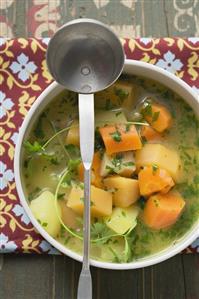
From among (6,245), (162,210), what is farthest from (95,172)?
(6,245)

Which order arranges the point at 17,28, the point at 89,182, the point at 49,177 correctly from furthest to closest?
1. the point at 17,28
2. the point at 49,177
3. the point at 89,182

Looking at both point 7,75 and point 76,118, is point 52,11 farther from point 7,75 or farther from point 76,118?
point 76,118

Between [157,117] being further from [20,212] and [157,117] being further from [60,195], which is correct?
[20,212]

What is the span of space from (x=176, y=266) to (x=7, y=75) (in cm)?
58

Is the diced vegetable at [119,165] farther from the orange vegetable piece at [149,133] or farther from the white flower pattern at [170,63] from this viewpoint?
the white flower pattern at [170,63]

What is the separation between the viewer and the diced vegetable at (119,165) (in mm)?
1241

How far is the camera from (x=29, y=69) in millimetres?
1371

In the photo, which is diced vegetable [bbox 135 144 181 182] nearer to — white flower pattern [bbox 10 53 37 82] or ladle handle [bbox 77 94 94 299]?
ladle handle [bbox 77 94 94 299]

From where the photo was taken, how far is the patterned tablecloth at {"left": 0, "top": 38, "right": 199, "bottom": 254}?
1.35 meters

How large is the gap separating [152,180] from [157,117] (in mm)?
141

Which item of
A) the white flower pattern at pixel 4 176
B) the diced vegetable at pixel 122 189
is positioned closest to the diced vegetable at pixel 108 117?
the diced vegetable at pixel 122 189

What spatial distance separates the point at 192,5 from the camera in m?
1.48

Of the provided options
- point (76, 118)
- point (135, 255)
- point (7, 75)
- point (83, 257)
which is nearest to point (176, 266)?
point (135, 255)

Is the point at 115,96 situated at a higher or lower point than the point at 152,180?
higher
